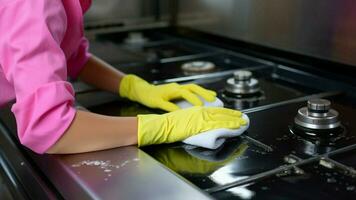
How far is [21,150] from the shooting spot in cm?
88

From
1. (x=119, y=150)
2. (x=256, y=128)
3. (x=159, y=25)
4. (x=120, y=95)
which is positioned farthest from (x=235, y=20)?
(x=119, y=150)

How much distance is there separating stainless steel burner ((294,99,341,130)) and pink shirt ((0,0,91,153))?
392 mm

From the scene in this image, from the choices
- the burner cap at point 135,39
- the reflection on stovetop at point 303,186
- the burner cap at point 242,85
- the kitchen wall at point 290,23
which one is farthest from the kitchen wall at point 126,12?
the reflection on stovetop at point 303,186

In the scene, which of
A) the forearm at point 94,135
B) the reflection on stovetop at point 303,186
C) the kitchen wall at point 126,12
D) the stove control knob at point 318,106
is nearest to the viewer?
the reflection on stovetop at point 303,186

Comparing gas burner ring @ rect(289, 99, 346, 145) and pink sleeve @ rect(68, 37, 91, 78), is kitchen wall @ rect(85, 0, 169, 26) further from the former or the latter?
gas burner ring @ rect(289, 99, 346, 145)

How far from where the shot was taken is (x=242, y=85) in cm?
108

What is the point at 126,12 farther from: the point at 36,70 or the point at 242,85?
the point at 36,70

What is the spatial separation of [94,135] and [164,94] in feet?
0.85

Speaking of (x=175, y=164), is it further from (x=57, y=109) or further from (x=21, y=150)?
(x=21, y=150)

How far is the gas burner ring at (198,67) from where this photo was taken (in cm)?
126

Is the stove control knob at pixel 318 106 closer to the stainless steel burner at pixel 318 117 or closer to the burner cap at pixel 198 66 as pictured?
the stainless steel burner at pixel 318 117

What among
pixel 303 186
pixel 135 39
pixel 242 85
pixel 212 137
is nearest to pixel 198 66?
pixel 242 85

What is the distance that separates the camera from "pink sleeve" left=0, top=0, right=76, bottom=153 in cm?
74

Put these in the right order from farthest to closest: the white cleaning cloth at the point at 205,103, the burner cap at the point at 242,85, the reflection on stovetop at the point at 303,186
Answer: the burner cap at the point at 242,85, the white cleaning cloth at the point at 205,103, the reflection on stovetop at the point at 303,186
